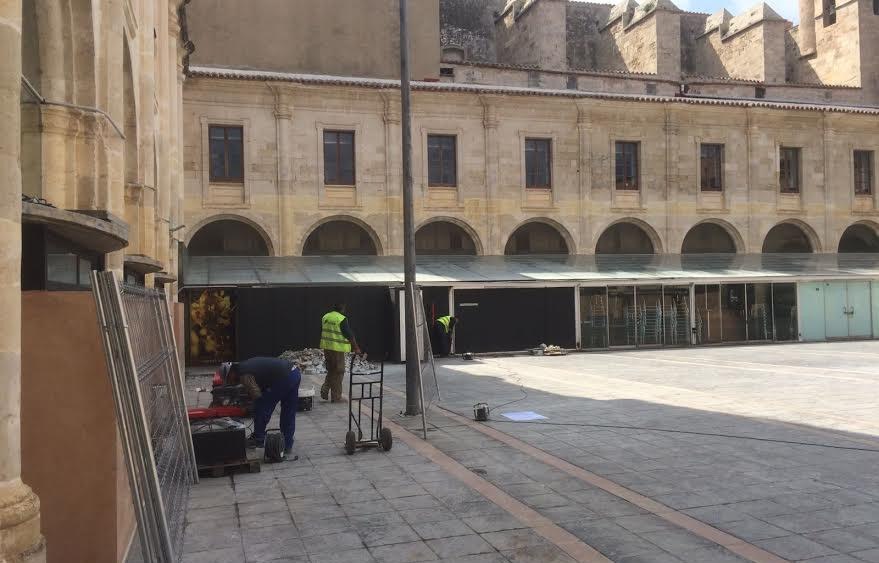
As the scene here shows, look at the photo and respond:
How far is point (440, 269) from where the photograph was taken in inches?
997

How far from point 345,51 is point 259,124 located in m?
5.19

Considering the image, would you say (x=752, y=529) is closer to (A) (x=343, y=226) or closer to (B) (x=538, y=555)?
(B) (x=538, y=555)

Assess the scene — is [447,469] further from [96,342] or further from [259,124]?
[259,124]

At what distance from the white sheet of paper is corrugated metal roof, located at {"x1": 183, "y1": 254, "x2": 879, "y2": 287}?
11.5m

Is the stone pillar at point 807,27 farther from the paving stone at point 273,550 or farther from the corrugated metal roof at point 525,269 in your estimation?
the paving stone at point 273,550

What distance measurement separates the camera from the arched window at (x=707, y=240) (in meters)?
30.8

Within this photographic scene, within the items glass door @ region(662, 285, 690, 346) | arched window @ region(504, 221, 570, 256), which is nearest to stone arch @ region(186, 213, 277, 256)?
arched window @ region(504, 221, 570, 256)

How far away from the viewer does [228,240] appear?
26.1 m

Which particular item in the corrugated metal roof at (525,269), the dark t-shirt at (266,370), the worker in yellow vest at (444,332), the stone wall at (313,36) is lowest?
the worker in yellow vest at (444,332)

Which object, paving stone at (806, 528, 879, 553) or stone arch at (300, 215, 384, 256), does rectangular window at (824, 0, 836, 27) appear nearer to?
stone arch at (300, 215, 384, 256)

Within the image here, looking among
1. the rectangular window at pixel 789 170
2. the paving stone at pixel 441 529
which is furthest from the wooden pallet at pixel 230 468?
the rectangular window at pixel 789 170

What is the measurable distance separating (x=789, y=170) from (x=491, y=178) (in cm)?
1268

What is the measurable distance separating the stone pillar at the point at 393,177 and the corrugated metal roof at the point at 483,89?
1104 mm

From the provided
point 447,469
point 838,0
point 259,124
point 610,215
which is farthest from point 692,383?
point 838,0
